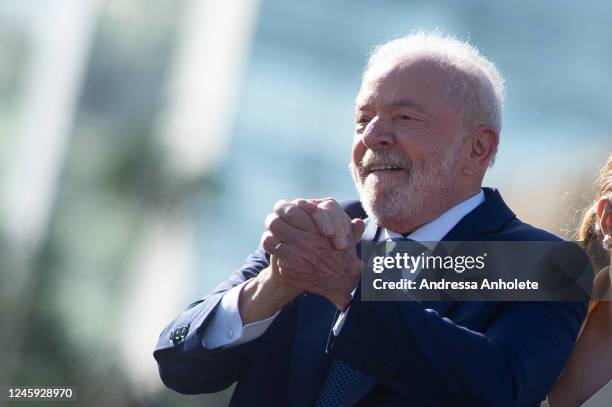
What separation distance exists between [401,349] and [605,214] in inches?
40.4

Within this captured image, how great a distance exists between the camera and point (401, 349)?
7.60 feet

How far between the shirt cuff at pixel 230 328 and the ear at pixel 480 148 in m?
0.77

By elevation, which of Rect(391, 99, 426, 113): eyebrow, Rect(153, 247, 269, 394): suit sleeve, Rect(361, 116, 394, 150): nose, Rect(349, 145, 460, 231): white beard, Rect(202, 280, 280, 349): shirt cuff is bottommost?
Rect(153, 247, 269, 394): suit sleeve

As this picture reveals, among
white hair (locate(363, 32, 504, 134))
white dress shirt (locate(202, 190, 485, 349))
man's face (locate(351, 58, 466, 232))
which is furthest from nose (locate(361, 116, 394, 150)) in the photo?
white dress shirt (locate(202, 190, 485, 349))

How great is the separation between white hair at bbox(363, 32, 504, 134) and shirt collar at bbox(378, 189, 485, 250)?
0.86ft

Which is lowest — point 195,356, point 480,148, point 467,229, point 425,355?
point 195,356

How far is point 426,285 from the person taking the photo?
2.78 m

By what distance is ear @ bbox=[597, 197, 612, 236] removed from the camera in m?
3.05

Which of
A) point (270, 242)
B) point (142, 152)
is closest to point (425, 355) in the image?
point (270, 242)

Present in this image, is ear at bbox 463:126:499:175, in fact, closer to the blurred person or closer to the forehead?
the forehead

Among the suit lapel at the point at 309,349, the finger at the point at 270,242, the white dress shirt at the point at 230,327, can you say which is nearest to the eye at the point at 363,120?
the white dress shirt at the point at 230,327

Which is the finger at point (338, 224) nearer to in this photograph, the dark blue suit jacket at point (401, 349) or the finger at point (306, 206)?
the finger at point (306, 206)

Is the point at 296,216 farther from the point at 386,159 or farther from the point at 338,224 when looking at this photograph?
the point at 386,159

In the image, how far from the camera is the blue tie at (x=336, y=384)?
8.80 ft
